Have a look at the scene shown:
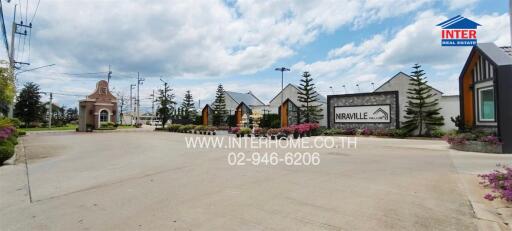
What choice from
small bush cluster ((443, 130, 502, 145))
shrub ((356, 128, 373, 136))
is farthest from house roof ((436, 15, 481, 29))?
shrub ((356, 128, 373, 136))

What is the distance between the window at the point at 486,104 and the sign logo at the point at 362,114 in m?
7.24

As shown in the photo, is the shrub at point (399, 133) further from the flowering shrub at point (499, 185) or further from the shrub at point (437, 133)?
the flowering shrub at point (499, 185)

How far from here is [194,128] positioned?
2625 cm

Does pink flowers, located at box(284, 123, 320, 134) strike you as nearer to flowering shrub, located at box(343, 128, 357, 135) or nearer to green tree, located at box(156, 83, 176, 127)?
flowering shrub, located at box(343, 128, 357, 135)

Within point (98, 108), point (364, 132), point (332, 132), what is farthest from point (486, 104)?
point (98, 108)

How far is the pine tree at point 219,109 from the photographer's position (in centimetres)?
3272

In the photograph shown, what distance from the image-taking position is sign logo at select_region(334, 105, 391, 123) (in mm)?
19172

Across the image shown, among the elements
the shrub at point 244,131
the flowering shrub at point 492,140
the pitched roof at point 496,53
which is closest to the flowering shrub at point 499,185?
the flowering shrub at point 492,140

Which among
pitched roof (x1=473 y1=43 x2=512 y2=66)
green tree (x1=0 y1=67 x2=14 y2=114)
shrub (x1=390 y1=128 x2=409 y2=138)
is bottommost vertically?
shrub (x1=390 y1=128 x2=409 y2=138)

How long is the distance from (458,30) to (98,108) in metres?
37.8

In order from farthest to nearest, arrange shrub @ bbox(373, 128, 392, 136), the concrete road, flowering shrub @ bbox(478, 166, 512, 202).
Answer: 1. shrub @ bbox(373, 128, 392, 136)
2. flowering shrub @ bbox(478, 166, 512, 202)
3. the concrete road

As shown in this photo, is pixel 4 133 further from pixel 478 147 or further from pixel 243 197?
pixel 478 147

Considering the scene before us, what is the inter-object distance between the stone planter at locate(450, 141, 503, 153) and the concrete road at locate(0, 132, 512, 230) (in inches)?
82.0

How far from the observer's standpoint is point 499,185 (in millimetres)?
4859
